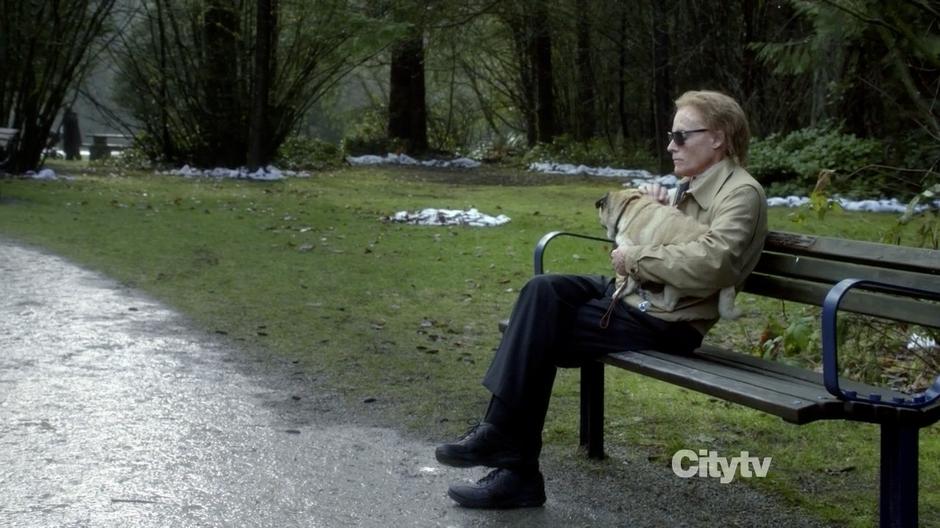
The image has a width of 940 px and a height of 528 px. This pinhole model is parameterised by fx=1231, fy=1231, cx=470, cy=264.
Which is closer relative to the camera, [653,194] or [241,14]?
[653,194]

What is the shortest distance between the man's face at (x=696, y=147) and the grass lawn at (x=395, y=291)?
3.81 feet

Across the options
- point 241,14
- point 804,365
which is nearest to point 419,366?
A: point 804,365

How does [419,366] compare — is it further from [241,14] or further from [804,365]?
[241,14]

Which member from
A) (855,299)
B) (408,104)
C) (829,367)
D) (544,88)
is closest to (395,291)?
(855,299)

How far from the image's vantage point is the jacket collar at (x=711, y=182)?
4254 millimetres

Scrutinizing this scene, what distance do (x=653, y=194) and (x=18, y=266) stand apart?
21.0 ft

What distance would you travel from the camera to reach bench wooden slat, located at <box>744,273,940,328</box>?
377cm

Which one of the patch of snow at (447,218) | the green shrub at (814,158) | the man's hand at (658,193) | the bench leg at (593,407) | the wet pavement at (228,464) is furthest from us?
the green shrub at (814,158)

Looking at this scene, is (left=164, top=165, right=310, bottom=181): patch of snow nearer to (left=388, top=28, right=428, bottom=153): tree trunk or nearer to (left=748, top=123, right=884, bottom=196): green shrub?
(left=748, top=123, right=884, bottom=196): green shrub

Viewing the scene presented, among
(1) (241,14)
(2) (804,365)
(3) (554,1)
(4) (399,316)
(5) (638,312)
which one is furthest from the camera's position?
(3) (554,1)

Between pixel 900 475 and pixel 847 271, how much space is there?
954 mm

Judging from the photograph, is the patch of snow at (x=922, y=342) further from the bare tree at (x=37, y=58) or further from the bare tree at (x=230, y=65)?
the bare tree at (x=230, y=65)

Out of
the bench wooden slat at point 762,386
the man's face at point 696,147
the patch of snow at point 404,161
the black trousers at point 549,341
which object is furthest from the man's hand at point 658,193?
the patch of snow at point 404,161

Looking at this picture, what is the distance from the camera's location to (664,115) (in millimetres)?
24266
